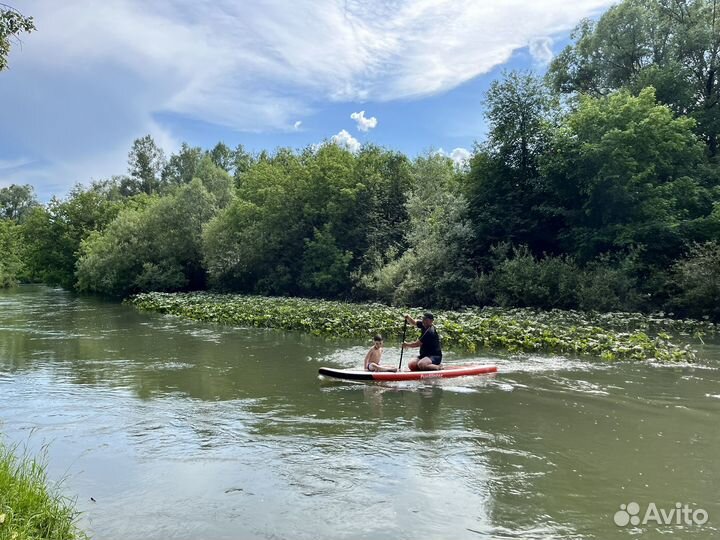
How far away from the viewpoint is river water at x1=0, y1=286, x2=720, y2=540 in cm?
577

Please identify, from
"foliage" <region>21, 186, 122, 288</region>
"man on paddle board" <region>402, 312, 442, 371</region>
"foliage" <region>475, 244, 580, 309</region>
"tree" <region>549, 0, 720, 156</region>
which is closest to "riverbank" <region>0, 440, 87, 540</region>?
"man on paddle board" <region>402, 312, 442, 371</region>

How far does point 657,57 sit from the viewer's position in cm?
2961

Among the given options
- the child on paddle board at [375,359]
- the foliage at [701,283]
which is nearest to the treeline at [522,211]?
the foliage at [701,283]

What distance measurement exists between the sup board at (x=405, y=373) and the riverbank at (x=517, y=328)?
295 centimetres

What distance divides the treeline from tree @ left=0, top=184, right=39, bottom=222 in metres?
69.0

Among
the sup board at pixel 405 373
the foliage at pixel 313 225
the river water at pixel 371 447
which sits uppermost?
the foliage at pixel 313 225

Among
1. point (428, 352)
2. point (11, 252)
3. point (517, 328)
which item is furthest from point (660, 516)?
point (11, 252)

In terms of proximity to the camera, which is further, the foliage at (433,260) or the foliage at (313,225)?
the foliage at (313,225)

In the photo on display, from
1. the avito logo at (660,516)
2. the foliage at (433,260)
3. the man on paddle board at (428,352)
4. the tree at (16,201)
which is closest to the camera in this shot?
the avito logo at (660,516)

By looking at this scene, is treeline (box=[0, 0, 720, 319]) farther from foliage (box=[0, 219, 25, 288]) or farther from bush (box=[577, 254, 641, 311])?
foliage (box=[0, 219, 25, 288])

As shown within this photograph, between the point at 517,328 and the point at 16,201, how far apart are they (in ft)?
355

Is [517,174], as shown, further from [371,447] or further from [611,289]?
[371,447]

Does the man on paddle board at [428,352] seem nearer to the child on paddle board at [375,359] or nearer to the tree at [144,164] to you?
the child on paddle board at [375,359]

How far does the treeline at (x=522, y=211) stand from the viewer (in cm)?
2200
